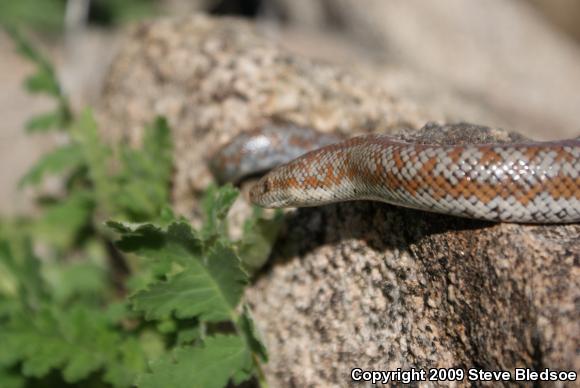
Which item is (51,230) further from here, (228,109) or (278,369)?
(278,369)

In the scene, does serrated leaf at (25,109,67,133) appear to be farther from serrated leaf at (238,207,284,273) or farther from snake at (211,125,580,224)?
snake at (211,125,580,224)

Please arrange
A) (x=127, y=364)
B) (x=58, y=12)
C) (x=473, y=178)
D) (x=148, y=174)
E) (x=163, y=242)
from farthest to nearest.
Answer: (x=58, y=12)
(x=148, y=174)
(x=127, y=364)
(x=163, y=242)
(x=473, y=178)

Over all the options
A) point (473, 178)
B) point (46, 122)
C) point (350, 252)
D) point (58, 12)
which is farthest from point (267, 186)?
point (58, 12)

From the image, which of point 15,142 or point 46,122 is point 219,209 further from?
point 15,142

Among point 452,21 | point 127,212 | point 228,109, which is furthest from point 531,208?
point 452,21

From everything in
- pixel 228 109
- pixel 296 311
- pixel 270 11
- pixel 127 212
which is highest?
pixel 270 11
